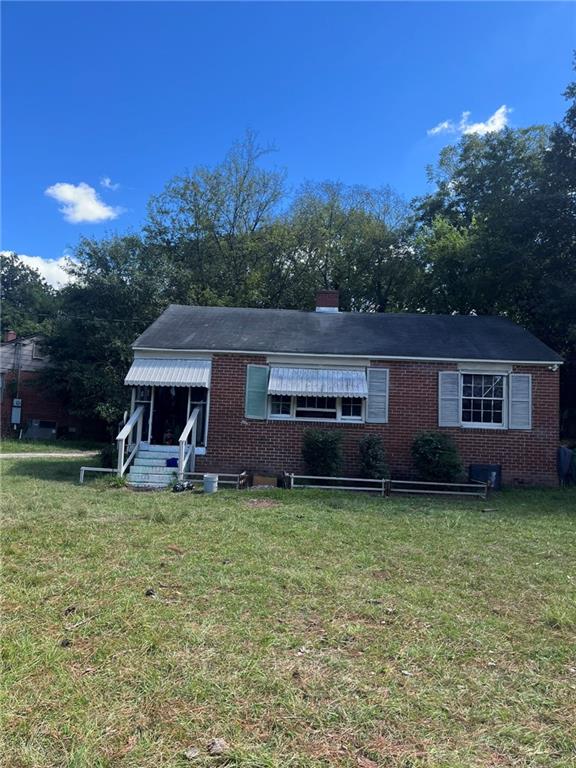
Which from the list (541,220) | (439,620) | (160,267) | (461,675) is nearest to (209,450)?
(439,620)

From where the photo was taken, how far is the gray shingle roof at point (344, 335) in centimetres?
1367

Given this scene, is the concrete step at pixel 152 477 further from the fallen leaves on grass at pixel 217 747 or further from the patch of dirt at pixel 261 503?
the fallen leaves on grass at pixel 217 747

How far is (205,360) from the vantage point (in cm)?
1375

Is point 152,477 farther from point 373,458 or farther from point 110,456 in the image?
point 373,458

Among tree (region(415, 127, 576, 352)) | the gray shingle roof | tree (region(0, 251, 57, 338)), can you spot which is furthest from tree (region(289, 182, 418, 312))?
tree (region(0, 251, 57, 338))

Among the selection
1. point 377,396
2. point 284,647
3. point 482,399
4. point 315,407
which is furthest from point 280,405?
point 284,647

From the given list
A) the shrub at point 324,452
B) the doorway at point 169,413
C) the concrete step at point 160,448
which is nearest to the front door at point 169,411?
the doorway at point 169,413

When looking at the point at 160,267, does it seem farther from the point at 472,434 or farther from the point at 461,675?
the point at 461,675

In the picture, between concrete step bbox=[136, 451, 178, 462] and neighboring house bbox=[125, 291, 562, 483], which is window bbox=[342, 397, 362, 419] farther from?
concrete step bbox=[136, 451, 178, 462]

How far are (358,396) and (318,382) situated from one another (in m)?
1.13

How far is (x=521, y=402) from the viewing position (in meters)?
13.4

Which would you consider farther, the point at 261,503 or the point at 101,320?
the point at 101,320

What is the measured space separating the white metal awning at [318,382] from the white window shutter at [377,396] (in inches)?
12.6

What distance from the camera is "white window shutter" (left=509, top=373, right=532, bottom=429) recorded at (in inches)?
524
